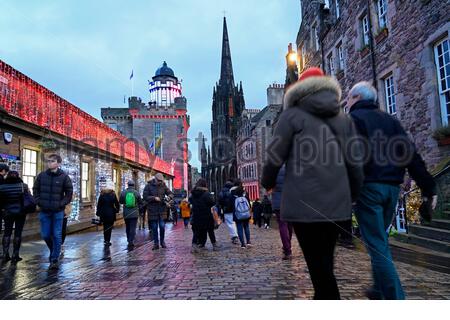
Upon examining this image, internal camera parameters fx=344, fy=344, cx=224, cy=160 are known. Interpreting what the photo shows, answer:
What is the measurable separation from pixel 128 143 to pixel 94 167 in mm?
4747

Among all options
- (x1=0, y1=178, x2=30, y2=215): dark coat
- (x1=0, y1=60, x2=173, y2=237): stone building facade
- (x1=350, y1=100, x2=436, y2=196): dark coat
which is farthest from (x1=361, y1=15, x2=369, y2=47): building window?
(x1=0, y1=178, x2=30, y2=215): dark coat

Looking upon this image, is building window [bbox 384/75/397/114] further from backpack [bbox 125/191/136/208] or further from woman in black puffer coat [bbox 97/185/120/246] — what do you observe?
woman in black puffer coat [bbox 97/185/120/246]

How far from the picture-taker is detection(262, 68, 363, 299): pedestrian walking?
2.29 m

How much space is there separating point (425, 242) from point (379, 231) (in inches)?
207

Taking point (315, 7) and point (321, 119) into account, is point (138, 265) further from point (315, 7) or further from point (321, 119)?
point (315, 7)

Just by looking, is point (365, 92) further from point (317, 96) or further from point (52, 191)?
point (52, 191)

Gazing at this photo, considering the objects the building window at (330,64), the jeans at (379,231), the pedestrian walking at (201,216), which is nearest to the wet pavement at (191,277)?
the jeans at (379,231)

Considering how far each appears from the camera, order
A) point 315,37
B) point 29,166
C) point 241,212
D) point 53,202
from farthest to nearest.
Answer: point 315,37 → point 29,166 → point 241,212 → point 53,202

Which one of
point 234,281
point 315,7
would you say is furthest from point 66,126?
point 315,7

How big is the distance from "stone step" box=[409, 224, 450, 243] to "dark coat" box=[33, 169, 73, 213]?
6.94 metres

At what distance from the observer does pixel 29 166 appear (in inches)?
392

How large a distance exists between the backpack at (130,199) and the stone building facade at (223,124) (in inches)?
2465

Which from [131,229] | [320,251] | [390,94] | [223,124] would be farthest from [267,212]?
[223,124]

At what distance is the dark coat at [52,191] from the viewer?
216 inches
